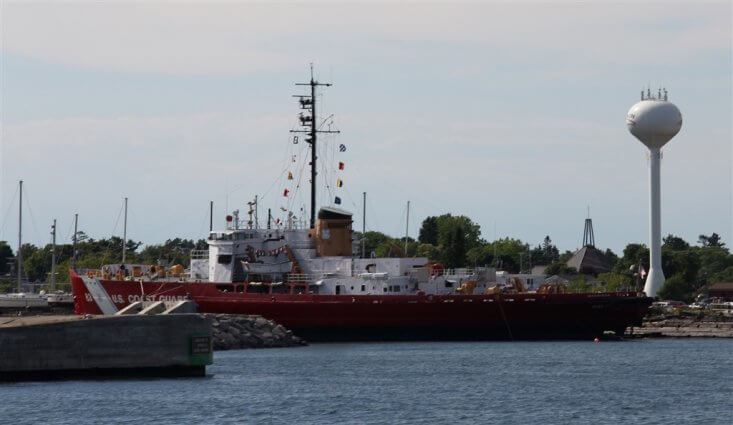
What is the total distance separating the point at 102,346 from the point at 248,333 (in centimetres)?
1788

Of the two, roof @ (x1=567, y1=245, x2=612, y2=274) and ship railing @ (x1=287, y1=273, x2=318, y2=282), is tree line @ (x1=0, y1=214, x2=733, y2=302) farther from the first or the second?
ship railing @ (x1=287, y1=273, x2=318, y2=282)

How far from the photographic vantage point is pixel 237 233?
66.4m

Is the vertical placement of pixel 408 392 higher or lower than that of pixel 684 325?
lower

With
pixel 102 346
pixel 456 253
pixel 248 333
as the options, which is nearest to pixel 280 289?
pixel 248 333

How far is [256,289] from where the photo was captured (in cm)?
6538

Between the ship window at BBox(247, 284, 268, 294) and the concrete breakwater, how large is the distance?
113 inches

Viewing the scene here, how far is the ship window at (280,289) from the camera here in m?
65.3

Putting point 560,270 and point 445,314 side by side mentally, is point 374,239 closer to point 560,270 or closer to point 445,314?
point 560,270

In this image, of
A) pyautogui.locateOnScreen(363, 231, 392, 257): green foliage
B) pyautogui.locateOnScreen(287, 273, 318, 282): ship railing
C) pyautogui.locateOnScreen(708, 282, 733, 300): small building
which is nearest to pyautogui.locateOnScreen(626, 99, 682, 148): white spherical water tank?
pyautogui.locateOnScreen(708, 282, 733, 300): small building

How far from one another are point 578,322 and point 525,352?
7509 mm

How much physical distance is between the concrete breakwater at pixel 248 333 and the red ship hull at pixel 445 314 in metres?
1.52

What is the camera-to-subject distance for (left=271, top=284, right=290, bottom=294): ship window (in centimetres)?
6529

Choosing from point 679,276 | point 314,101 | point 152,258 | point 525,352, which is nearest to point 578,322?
point 525,352

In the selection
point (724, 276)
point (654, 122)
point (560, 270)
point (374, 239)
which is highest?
point (654, 122)
